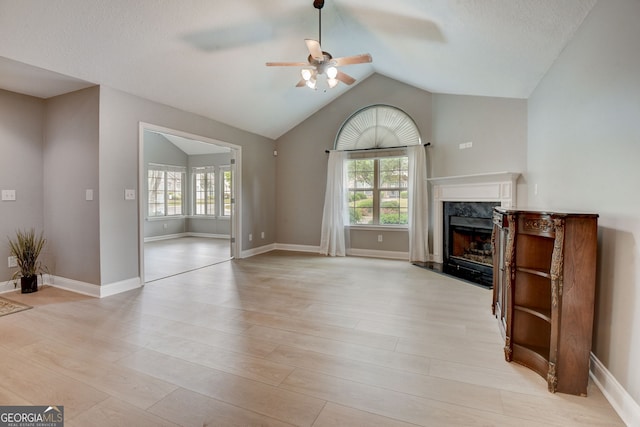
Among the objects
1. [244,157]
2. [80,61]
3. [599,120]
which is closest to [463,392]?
[599,120]

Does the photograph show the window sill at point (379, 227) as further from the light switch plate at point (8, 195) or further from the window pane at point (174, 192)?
the window pane at point (174, 192)

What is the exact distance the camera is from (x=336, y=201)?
585 centimetres

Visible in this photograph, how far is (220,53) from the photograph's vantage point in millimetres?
3619

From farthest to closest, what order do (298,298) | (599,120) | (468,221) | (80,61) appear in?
(468,221) < (298,298) < (80,61) < (599,120)

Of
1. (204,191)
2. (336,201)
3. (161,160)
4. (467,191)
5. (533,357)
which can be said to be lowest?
(533,357)

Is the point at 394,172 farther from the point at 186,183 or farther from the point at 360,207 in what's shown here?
the point at 186,183

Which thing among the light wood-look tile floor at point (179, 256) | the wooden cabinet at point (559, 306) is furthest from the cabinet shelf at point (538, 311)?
the light wood-look tile floor at point (179, 256)

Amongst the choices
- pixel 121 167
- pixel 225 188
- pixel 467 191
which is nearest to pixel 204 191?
pixel 225 188

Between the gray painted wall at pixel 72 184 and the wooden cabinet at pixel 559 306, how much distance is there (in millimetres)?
4246

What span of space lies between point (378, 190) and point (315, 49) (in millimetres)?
3322

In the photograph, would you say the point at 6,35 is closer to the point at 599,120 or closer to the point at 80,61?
the point at 80,61

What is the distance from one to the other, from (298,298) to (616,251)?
2727 mm

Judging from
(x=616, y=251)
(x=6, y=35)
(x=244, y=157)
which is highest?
(x=6, y=35)
